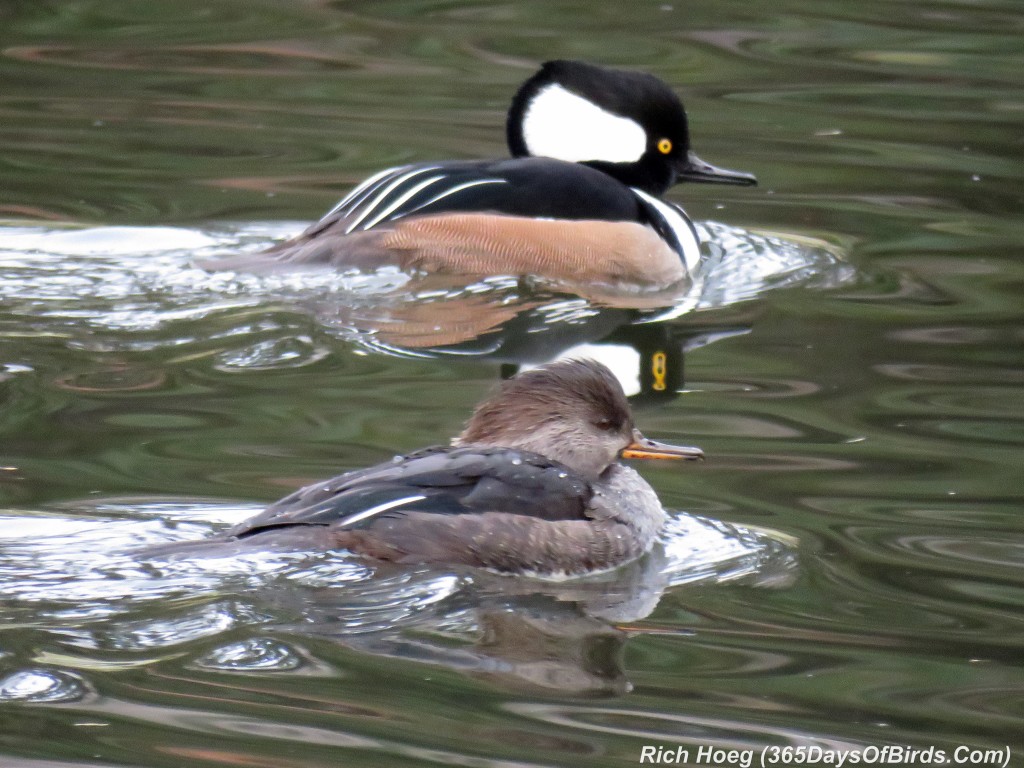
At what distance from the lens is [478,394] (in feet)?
22.4

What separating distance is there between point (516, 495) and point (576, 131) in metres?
4.61

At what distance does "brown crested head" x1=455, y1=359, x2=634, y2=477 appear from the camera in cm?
568

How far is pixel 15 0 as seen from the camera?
1352cm

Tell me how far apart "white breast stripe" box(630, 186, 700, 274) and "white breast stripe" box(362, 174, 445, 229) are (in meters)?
1.25

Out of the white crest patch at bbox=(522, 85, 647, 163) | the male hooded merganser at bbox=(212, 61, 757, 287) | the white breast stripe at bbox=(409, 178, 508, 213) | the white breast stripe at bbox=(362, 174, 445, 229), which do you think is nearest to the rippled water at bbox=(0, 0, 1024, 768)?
the male hooded merganser at bbox=(212, 61, 757, 287)

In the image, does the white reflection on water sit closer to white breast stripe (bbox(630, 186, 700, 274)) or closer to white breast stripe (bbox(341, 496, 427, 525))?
white breast stripe (bbox(630, 186, 700, 274))

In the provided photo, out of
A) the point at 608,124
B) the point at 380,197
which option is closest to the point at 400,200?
the point at 380,197

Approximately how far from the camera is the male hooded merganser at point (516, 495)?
16.6 ft

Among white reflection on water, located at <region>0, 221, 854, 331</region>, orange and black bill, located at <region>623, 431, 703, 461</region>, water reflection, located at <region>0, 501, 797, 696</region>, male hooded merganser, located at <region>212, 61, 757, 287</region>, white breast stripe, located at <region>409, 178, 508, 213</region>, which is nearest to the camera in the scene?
water reflection, located at <region>0, 501, 797, 696</region>

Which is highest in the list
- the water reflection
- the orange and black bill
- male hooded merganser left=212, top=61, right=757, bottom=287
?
male hooded merganser left=212, top=61, right=757, bottom=287

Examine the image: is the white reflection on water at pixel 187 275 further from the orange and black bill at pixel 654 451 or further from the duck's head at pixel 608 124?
the orange and black bill at pixel 654 451

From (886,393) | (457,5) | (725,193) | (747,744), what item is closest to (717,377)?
(886,393)

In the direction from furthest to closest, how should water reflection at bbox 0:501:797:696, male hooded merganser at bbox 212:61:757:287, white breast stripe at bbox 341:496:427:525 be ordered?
male hooded merganser at bbox 212:61:757:287 < white breast stripe at bbox 341:496:427:525 < water reflection at bbox 0:501:797:696

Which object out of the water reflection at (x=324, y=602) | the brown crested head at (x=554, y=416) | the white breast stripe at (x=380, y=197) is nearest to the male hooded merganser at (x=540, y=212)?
the white breast stripe at (x=380, y=197)
